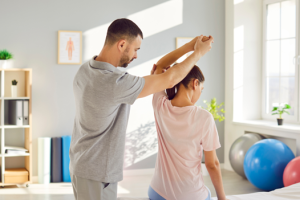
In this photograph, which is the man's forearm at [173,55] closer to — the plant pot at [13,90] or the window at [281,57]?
the plant pot at [13,90]

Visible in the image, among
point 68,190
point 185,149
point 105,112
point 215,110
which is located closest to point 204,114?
point 185,149

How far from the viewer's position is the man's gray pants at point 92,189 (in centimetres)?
141

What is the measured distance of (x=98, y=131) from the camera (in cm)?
141

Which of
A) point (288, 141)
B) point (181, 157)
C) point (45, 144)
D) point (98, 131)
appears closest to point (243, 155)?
point (288, 141)

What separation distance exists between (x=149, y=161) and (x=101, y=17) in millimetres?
2234

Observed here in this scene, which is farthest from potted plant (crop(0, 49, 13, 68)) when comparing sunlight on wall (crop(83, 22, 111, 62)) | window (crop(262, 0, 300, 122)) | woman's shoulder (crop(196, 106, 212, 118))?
window (crop(262, 0, 300, 122))

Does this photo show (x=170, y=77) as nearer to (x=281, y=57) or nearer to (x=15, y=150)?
(x=15, y=150)

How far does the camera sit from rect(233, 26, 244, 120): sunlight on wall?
4938 millimetres

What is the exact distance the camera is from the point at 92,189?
1.41 m

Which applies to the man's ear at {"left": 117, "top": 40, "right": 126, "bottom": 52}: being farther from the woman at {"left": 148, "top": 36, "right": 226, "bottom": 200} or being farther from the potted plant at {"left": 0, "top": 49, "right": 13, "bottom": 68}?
the potted plant at {"left": 0, "top": 49, "right": 13, "bottom": 68}

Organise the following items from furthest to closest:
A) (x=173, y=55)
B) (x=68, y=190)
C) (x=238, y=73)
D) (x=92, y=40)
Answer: (x=238, y=73) < (x=92, y=40) < (x=68, y=190) < (x=173, y=55)

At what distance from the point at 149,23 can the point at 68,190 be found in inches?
102

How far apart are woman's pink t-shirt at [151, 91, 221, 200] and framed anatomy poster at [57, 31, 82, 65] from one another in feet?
10.3

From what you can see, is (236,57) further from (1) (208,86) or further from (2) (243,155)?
(2) (243,155)
